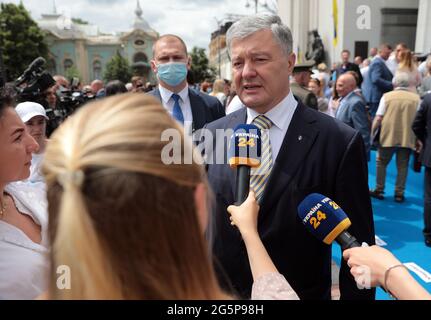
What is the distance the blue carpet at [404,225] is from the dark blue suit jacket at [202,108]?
2.11 m

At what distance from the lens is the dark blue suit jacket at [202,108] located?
3.29 meters

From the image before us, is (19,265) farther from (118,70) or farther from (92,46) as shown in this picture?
(92,46)

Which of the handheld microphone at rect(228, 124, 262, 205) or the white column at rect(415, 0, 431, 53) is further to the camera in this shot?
the white column at rect(415, 0, 431, 53)

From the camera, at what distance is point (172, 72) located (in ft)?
10.2

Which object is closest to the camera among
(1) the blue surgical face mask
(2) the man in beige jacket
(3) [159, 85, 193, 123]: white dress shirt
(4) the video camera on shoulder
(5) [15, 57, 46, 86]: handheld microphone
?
(1) the blue surgical face mask

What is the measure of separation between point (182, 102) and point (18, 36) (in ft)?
133

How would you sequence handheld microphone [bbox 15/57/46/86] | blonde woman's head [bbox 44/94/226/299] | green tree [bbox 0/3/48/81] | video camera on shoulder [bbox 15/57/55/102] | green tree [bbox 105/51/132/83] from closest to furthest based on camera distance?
blonde woman's head [bbox 44/94/226/299], video camera on shoulder [bbox 15/57/55/102], handheld microphone [bbox 15/57/46/86], green tree [bbox 0/3/48/81], green tree [bbox 105/51/132/83]

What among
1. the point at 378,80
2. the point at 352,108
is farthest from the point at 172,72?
the point at 378,80

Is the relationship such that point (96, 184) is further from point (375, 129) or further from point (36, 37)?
point (36, 37)

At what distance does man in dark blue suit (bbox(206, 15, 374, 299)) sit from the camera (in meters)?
1.56

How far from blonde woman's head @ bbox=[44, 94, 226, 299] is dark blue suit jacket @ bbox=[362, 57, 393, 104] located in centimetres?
802

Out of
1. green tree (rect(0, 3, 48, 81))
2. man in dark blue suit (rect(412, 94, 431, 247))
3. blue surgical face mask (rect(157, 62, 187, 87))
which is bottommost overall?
man in dark blue suit (rect(412, 94, 431, 247))

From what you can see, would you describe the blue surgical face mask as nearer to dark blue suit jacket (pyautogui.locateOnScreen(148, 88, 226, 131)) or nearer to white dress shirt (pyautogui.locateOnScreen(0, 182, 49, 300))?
dark blue suit jacket (pyautogui.locateOnScreen(148, 88, 226, 131))

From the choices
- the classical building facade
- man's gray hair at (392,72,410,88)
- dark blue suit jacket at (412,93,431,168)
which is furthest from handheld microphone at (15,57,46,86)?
the classical building facade
